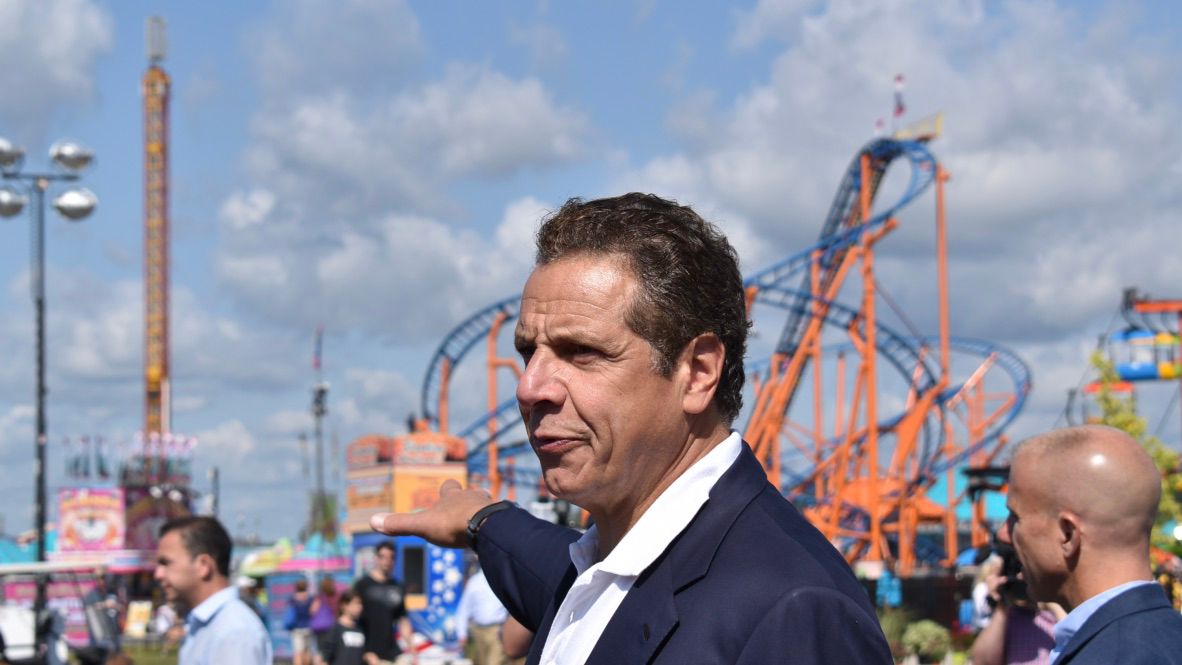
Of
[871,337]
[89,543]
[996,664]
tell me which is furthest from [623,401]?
[89,543]

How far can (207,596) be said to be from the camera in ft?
15.9

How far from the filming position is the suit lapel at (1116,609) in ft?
8.64

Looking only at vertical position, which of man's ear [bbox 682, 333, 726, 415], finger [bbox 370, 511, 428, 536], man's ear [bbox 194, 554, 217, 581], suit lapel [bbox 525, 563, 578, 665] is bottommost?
man's ear [bbox 194, 554, 217, 581]

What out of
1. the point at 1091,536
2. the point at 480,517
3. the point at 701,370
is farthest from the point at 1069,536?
the point at 701,370

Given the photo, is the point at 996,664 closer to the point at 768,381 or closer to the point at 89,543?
the point at 768,381

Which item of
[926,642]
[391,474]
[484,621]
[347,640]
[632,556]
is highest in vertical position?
[632,556]

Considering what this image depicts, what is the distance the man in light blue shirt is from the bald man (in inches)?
102

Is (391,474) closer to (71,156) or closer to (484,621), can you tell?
(71,156)

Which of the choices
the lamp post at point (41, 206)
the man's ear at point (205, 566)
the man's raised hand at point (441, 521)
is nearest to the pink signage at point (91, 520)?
the lamp post at point (41, 206)

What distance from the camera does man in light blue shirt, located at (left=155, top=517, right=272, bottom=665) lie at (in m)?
4.53

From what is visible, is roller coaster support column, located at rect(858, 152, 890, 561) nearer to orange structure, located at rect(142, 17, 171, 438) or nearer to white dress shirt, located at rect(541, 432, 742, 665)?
white dress shirt, located at rect(541, 432, 742, 665)

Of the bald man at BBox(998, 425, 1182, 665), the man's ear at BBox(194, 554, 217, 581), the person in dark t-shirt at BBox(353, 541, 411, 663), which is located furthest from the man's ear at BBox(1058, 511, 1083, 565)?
the person in dark t-shirt at BBox(353, 541, 411, 663)

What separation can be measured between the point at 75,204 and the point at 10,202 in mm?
772

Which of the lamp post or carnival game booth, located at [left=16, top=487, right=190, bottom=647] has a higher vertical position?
the lamp post
